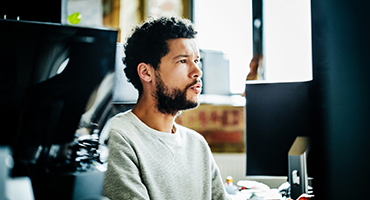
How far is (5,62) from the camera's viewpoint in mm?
354

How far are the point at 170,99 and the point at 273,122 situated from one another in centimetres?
41

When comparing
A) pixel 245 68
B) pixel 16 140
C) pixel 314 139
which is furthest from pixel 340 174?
pixel 245 68

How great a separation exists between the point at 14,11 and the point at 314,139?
804mm

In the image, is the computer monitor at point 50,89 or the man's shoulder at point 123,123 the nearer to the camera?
the computer monitor at point 50,89

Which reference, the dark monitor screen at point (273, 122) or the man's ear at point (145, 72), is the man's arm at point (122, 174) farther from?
the dark monitor screen at point (273, 122)

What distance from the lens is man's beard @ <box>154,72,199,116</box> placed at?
3.68ft

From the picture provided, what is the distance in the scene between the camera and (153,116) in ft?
3.63

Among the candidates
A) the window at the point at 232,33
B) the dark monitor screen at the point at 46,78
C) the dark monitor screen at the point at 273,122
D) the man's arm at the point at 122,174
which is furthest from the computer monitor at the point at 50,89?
the window at the point at 232,33

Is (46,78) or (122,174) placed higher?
(46,78)

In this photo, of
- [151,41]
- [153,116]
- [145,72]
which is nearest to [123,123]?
[153,116]

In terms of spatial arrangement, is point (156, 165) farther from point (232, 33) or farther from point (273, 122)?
point (232, 33)

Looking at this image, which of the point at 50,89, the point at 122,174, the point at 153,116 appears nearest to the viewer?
the point at 50,89

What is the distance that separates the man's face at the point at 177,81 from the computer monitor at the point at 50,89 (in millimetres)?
729

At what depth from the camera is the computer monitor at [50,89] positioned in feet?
1.14
